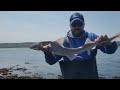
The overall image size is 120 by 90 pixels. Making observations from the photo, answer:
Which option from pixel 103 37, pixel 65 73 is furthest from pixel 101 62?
pixel 65 73

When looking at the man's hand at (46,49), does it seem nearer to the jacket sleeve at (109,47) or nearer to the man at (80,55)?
the man at (80,55)

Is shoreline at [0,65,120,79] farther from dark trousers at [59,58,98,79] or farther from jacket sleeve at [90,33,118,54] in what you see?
jacket sleeve at [90,33,118,54]

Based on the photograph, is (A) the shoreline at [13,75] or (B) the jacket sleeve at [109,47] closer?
(B) the jacket sleeve at [109,47]

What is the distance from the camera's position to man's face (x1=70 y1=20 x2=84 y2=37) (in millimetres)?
2261

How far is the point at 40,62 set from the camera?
7.52ft

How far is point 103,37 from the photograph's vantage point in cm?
221

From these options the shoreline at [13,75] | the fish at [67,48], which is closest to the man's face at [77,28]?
the fish at [67,48]

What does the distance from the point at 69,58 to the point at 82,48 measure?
0.20m

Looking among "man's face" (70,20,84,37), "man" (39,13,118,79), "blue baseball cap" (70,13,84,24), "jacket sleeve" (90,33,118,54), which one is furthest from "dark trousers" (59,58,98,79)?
"blue baseball cap" (70,13,84,24)

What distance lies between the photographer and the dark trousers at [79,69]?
87.7 inches

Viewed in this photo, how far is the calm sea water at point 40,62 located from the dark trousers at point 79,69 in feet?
0.20

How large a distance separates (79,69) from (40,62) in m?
0.47

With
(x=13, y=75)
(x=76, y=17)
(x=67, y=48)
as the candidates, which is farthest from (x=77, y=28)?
(x=13, y=75)
